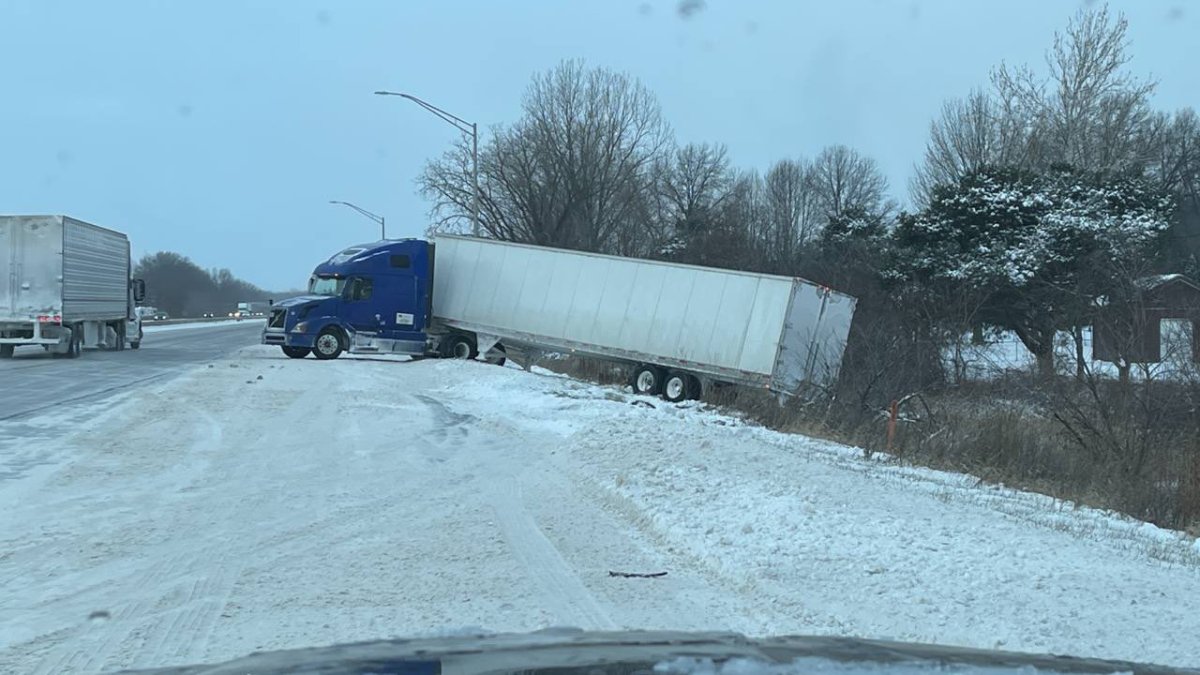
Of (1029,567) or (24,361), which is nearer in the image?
(1029,567)

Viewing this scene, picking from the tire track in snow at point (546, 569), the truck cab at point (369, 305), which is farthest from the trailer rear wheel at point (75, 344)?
the tire track in snow at point (546, 569)

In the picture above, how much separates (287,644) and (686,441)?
753 cm

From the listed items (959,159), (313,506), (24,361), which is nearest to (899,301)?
(959,159)

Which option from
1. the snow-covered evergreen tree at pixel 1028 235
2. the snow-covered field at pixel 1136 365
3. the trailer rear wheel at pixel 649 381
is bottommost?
the trailer rear wheel at pixel 649 381

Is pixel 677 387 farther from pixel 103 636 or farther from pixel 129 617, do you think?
pixel 103 636

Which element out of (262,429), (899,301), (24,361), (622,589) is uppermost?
(899,301)

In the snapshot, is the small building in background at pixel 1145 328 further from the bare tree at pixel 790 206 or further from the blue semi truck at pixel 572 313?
the bare tree at pixel 790 206

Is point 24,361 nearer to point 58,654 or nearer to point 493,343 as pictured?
point 493,343

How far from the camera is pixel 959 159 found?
4691 centimetres

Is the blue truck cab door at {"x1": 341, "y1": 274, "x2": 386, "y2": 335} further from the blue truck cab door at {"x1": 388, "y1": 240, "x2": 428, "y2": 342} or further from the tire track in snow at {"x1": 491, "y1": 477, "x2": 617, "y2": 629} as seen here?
the tire track in snow at {"x1": 491, "y1": 477, "x2": 617, "y2": 629}

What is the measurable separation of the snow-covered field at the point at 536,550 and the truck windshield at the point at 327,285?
17.7m

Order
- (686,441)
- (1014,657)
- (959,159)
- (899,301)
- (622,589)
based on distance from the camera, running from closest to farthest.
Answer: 1. (1014,657)
2. (622,589)
3. (686,441)
4. (899,301)
5. (959,159)

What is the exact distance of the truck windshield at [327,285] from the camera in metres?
30.8

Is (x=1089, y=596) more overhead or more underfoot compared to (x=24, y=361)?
more overhead
